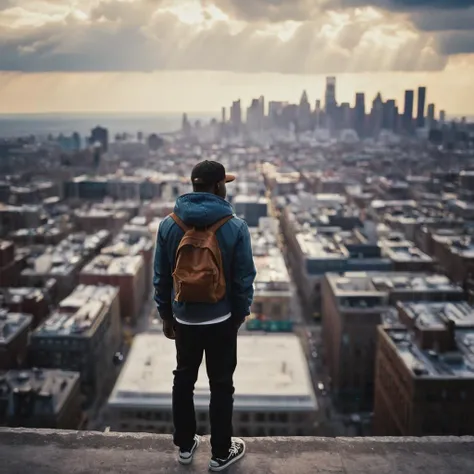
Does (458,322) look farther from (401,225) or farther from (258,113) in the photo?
(258,113)

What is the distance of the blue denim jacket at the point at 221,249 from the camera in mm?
Answer: 1944

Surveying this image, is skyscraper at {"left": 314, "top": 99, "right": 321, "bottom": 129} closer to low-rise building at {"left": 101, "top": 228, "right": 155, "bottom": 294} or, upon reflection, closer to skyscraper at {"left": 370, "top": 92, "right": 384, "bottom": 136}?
skyscraper at {"left": 370, "top": 92, "right": 384, "bottom": 136}

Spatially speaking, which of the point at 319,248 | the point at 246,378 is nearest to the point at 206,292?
the point at 246,378

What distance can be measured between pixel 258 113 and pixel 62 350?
57927 mm

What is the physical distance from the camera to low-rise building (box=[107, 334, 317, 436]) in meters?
8.48

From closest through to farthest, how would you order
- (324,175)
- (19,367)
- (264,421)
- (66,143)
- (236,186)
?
(264,421) → (19,367) → (236,186) → (324,175) → (66,143)

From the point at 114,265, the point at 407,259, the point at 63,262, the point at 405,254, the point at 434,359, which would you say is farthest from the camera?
the point at 63,262

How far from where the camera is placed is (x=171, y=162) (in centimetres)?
4962

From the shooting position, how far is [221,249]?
1947mm

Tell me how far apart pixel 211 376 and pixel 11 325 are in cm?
1035

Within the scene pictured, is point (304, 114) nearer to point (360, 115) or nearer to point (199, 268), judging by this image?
point (360, 115)

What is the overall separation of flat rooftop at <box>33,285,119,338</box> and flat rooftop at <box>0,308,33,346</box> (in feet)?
0.99


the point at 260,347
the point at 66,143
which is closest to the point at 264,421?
the point at 260,347

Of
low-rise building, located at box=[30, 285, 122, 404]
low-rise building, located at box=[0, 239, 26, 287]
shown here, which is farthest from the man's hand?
low-rise building, located at box=[0, 239, 26, 287]
